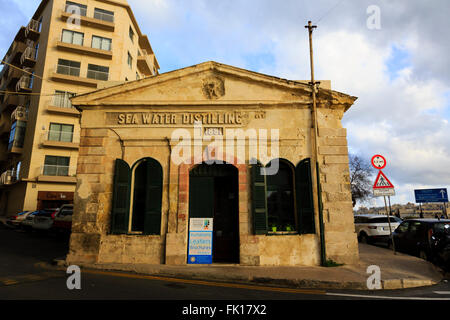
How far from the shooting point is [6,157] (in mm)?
33500

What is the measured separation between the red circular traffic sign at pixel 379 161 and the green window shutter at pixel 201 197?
5.87m

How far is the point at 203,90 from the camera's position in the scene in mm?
9680

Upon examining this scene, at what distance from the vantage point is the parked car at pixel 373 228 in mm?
14203

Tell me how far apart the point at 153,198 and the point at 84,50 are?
26434 mm

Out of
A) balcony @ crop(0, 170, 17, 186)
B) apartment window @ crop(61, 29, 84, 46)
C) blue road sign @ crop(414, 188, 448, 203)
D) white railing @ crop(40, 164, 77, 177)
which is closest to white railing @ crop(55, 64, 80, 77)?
apartment window @ crop(61, 29, 84, 46)

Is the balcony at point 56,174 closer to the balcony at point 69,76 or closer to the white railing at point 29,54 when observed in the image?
the balcony at point 69,76

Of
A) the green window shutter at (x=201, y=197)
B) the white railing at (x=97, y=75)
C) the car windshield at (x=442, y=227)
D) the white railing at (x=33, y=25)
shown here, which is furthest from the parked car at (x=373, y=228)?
the white railing at (x=33, y=25)

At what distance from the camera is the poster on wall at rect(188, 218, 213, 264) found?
8516 mm

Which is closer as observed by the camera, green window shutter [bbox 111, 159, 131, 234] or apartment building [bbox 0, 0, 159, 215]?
green window shutter [bbox 111, 159, 131, 234]

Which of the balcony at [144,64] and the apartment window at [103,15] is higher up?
the apartment window at [103,15]

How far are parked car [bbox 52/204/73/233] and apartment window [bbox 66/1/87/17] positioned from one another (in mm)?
24692

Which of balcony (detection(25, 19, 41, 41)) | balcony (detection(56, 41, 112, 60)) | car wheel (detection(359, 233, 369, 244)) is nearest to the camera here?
car wheel (detection(359, 233, 369, 244))

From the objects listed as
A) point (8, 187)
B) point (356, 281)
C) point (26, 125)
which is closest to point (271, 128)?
point (356, 281)
